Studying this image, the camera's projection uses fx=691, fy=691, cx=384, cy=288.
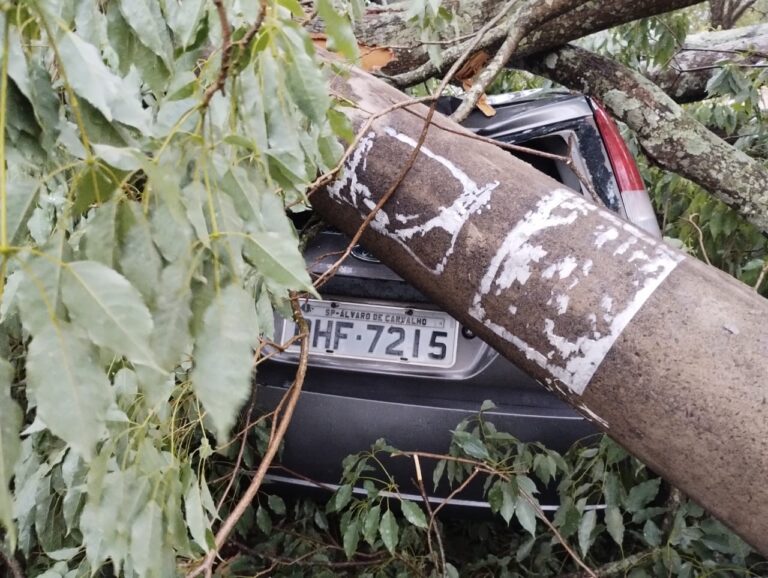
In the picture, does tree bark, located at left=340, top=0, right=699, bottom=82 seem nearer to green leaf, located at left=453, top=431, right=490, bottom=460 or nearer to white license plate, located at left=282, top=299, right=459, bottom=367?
white license plate, located at left=282, top=299, right=459, bottom=367

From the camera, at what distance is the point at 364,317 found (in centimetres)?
192

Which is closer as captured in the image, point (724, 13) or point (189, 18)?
point (189, 18)

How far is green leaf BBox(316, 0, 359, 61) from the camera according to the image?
79 centimetres

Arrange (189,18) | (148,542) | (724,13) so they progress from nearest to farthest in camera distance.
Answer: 1. (189,18)
2. (148,542)
3. (724,13)

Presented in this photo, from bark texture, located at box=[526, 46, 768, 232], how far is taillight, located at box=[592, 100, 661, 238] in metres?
0.08

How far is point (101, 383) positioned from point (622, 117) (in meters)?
1.90

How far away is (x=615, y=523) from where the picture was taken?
164cm

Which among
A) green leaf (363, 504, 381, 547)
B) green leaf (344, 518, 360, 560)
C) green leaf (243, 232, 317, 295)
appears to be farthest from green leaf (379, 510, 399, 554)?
green leaf (243, 232, 317, 295)

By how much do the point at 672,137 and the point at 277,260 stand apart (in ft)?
5.43

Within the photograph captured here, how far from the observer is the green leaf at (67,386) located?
0.49 m

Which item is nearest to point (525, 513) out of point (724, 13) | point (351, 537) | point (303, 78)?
point (351, 537)

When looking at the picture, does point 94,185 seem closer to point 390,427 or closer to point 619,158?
point 390,427

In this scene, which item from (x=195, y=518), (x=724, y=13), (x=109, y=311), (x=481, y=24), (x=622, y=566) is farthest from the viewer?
(x=724, y=13)

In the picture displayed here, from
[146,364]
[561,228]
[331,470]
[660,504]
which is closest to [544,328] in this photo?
[561,228]
